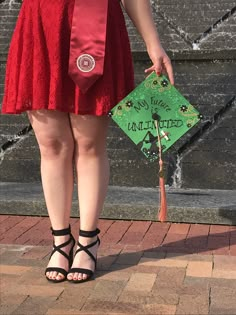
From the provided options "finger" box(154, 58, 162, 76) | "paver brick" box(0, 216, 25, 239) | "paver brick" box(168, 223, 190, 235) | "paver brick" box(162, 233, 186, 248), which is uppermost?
"finger" box(154, 58, 162, 76)

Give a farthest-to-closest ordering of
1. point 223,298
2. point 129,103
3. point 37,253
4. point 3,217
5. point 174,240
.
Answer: point 3,217, point 174,240, point 37,253, point 129,103, point 223,298

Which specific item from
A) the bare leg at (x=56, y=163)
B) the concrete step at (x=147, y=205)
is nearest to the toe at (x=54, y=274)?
the bare leg at (x=56, y=163)

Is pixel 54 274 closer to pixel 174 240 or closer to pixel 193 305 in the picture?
pixel 193 305

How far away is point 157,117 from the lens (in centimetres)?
266

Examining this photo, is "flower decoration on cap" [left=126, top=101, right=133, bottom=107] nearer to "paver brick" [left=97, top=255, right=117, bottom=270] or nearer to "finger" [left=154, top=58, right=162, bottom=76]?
"finger" [left=154, top=58, right=162, bottom=76]

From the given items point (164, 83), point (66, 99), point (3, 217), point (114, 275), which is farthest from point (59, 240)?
point (3, 217)

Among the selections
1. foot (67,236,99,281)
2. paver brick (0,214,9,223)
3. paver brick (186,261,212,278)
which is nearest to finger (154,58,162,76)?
foot (67,236,99,281)

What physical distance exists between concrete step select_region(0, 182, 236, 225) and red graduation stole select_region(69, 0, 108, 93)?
1575 mm

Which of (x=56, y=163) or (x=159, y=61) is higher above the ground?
(x=159, y=61)

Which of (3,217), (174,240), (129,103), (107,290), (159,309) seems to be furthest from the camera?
(3,217)

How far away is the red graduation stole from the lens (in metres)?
2.53

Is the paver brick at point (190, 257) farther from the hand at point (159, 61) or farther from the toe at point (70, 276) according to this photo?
the hand at point (159, 61)

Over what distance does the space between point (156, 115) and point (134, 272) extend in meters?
0.80

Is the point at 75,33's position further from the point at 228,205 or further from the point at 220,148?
the point at 220,148
